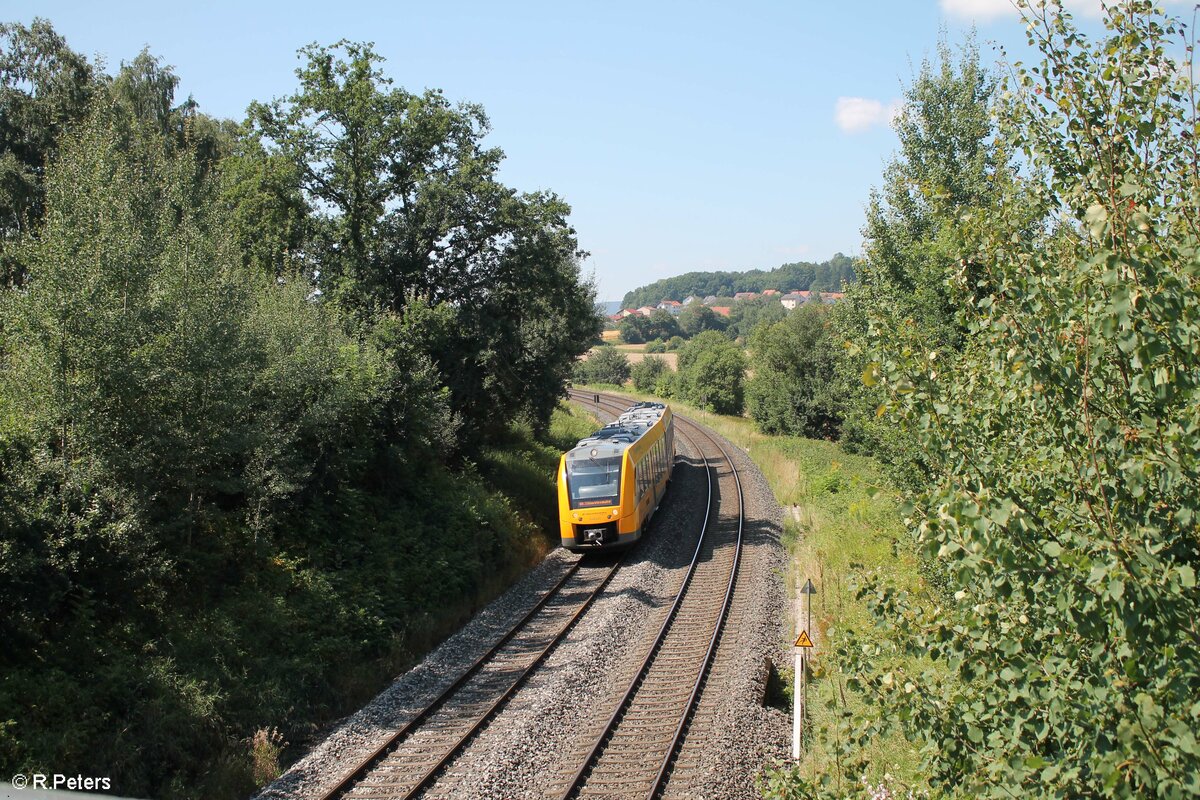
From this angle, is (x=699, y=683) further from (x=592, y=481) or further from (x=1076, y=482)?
(x=1076, y=482)

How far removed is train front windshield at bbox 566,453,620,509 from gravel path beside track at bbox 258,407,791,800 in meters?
1.79

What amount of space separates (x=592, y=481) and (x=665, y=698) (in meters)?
7.98

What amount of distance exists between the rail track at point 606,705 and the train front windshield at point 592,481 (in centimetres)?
174

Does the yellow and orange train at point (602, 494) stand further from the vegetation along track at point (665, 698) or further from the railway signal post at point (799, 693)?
the railway signal post at point (799, 693)

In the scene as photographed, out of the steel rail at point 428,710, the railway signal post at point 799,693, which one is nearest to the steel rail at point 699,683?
the railway signal post at point 799,693

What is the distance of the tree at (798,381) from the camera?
145 ft

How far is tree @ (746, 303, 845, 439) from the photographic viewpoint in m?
44.1

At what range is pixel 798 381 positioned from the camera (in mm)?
45656

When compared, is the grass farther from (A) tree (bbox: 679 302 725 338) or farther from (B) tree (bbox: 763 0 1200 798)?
(A) tree (bbox: 679 302 725 338)

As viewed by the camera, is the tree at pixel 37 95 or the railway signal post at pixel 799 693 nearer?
the railway signal post at pixel 799 693

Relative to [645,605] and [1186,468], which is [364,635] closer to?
[645,605]

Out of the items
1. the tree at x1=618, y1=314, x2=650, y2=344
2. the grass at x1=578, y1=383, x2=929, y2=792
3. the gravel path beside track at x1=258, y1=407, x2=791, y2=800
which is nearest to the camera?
the grass at x1=578, y1=383, x2=929, y2=792

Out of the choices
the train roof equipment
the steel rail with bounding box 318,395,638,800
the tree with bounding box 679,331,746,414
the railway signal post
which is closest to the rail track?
the steel rail with bounding box 318,395,638,800

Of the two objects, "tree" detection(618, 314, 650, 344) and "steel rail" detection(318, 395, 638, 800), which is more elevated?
"tree" detection(618, 314, 650, 344)
